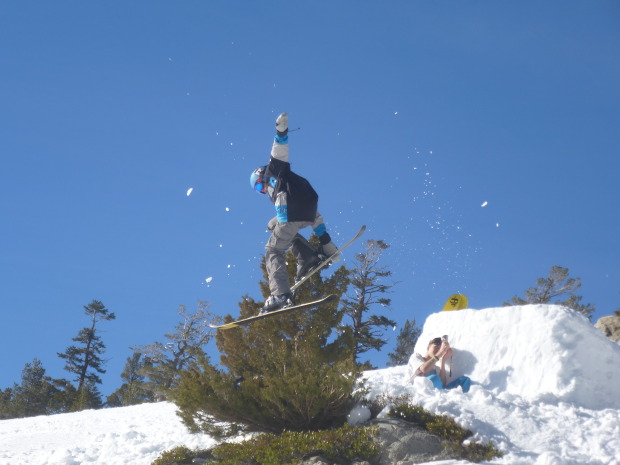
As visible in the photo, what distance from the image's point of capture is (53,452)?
12.0 metres

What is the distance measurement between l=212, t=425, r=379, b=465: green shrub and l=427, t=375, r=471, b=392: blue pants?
330cm

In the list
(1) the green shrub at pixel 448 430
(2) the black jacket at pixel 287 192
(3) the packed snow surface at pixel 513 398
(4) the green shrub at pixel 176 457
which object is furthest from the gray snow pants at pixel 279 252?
(4) the green shrub at pixel 176 457

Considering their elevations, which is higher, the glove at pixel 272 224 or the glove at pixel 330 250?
the glove at pixel 272 224

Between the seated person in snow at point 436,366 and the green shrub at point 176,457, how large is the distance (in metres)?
4.39

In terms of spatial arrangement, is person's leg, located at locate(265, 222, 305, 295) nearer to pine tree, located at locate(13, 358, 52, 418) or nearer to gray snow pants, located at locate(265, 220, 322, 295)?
gray snow pants, located at locate(265, 220, 322, 295)

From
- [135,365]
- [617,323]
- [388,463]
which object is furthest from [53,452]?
[135,365]

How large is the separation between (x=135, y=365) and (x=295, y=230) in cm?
4291

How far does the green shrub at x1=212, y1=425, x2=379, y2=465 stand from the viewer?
780 cm

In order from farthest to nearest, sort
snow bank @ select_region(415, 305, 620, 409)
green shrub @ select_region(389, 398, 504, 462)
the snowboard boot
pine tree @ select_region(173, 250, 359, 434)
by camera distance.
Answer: snow bank @ select_region(415, 305, 620, 409) < the snowboard boot < pine tree @ select_region(173, 250, 359, 434) < green shrub @ select_region(389, 398, 504, 462)

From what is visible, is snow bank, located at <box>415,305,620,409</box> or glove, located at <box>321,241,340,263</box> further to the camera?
glove, located at <box>321,241,340,263</box>

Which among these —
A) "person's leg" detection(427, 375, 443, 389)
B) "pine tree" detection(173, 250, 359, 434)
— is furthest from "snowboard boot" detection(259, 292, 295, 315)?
"person's leg" detection(427, 375, 443, 389)

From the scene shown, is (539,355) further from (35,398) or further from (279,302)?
(35,398)

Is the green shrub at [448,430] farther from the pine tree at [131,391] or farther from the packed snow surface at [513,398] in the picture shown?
the pine tree at [131,391]

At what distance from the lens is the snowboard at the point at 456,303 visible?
1435 centimetres
